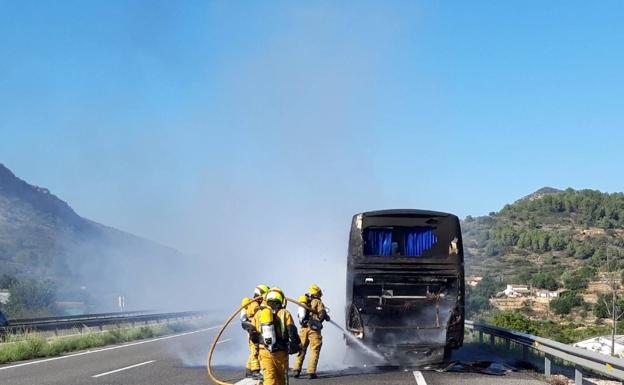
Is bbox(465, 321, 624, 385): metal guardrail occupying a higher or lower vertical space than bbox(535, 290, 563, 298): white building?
higher

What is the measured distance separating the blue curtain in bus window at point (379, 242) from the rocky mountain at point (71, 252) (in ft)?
192

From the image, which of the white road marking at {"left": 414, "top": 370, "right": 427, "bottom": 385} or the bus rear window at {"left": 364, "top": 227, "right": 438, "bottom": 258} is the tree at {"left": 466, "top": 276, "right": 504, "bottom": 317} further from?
the white road marking at {"left": 414, "top": 370, "right": 427, "bottom": 385}

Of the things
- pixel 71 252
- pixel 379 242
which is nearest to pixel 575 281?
pixel 379 242

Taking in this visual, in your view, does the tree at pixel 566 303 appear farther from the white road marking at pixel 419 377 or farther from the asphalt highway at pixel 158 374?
the white road marking at pixel 419 377

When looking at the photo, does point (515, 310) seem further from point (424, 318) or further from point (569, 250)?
point (424, 318)

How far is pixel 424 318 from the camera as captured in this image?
49.2ft

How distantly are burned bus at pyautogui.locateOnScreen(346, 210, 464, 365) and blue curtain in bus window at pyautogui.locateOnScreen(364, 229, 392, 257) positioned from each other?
2 cm

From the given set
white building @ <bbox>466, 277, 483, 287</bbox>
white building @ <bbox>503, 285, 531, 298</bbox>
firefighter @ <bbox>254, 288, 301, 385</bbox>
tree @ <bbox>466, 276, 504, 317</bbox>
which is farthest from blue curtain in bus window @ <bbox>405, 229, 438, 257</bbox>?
white building @ <bbox>466, 277, 483, 287</bbox>

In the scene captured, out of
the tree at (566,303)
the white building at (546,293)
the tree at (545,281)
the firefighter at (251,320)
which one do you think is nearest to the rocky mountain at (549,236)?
the tree at (545,281)

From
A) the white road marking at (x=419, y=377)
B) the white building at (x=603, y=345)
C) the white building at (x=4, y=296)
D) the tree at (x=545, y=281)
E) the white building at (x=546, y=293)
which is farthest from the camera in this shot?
the tree at (x=545, y=281)

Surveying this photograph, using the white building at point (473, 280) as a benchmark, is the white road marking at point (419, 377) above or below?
above

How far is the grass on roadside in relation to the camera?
58.1 ft

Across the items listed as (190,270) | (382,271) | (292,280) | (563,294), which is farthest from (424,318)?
(190,270)

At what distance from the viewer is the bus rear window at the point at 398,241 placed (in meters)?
15.5
